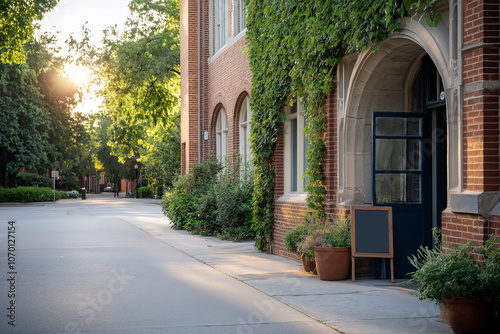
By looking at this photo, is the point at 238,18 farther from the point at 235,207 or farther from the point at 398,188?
the point at 398,188

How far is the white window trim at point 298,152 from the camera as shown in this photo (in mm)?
13328

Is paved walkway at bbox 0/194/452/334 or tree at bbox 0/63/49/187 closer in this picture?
paved walkway at bbox 0/194/452/334

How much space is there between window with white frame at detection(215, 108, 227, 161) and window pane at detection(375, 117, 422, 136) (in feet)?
38.3

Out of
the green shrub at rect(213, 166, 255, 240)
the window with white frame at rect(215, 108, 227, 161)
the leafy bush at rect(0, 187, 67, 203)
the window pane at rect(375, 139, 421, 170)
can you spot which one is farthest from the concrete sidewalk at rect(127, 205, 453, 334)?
the leafy bush at rect(0, 187, 67, 203)

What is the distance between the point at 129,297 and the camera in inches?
337

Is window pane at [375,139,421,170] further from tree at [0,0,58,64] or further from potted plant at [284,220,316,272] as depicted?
tree at [0,0,58,64]

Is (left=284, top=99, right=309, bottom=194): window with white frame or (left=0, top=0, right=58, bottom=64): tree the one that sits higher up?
(left=0, top=0, right=58, bottom=64): tree

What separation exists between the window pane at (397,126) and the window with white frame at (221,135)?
1169 centimetres

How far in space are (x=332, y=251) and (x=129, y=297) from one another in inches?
122

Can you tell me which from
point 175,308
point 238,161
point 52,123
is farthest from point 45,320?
point 52,123

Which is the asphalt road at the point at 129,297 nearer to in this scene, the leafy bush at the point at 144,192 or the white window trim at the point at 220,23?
the white window trim at the point at 220,23

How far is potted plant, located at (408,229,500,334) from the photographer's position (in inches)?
238

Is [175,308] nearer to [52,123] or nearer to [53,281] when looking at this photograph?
[53,281]

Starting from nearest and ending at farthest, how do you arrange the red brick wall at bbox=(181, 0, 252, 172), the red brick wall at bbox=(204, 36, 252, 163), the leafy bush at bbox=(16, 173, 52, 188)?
1. the red brick wall at bbox=(204, 36, 252, 163)
2. the red brick wall at bbox=(181, 0, 252, 172)
3. the leafy bush at bbox=(16, 173, 52, 188)
